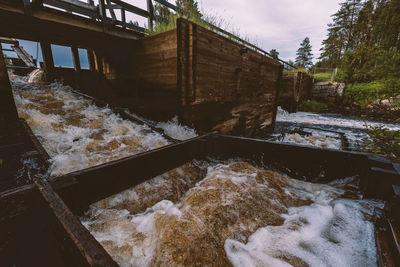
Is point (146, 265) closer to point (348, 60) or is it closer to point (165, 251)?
point (165, 251)

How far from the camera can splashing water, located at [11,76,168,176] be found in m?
2.90

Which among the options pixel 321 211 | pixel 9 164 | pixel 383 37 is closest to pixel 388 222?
pixel 321 211

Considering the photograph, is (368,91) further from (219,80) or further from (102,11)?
(102,11)

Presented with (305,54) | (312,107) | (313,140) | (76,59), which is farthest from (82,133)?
(305,54)

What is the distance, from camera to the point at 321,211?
6.18 ft

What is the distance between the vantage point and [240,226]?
66.0 inches

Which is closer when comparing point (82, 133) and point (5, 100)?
point (5, 100)

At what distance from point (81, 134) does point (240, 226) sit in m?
3.89

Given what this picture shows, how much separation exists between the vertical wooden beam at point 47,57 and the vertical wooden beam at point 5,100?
7.17 metres

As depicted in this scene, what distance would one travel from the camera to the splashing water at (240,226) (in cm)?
135

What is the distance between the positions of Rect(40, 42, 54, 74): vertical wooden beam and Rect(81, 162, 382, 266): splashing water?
1023 cm

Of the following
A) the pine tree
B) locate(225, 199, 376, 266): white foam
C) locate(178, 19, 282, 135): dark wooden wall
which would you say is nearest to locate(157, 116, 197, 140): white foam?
locate(178, 19, 282, 135): dark wooden wall

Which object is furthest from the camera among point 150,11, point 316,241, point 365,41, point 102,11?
point 365,41

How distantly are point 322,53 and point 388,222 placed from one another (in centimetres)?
5476
